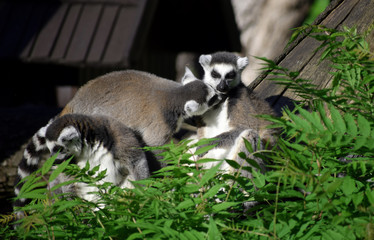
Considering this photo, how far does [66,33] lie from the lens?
603cm

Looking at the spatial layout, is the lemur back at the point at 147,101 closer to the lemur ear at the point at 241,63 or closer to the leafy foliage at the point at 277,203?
the lemur ear at the point at 241,63

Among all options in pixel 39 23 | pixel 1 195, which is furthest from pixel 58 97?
pixel 1 195

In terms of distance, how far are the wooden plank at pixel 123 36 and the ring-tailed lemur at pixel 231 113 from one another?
2782 millimetres

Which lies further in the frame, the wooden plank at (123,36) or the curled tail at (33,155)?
the wooden plank at (123,36)

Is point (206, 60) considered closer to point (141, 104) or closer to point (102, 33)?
point (141, 104)

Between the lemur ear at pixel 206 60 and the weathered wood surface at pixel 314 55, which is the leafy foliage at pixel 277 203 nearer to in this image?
the weathered wood surface at pixel 314 55

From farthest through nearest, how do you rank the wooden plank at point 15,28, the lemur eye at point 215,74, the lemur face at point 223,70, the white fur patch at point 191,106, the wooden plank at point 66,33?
the wooden plank at point 15,28
the wooden plank at point 66,33
the lemur eye at point 215,74
the lemur face at point 223,70
the white fur patch at point 191,106

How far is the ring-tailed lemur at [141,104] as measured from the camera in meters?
2.63

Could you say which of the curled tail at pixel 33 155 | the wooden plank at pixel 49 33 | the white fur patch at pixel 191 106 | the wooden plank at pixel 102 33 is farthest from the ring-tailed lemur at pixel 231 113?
the wooden plank at pixel 49 33

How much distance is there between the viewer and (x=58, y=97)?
20.5ft

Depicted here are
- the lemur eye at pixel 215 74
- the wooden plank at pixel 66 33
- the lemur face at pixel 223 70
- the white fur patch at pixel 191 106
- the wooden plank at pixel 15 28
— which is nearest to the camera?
the white fur patch at pixel 191 106

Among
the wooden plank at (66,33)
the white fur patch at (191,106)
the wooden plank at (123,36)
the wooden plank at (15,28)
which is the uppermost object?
the white fur patch at (191,106)

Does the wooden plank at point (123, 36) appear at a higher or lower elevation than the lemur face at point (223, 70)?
lower

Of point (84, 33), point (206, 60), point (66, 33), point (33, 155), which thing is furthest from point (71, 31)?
point (33, 155)
